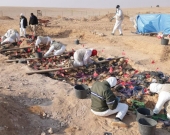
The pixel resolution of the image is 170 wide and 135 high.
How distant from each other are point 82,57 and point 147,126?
176 inches

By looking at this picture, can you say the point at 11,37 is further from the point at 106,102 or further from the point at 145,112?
the point at 145,112

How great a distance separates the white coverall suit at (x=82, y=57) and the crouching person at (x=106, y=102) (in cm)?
332

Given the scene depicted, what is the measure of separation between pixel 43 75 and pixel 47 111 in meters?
2.74

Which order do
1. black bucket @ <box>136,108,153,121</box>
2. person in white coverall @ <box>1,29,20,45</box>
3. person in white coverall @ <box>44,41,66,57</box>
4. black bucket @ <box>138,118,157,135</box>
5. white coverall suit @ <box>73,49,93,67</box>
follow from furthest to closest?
person in white coverall @ <box>1,29,20,45</box>, person in white coverall @ <box>44,41,66,57</box>, white coverall suit @ <box>73,49,93,67</box>, black bucket @ <box>136,108,153,121</box>, black bucket @ <box>138,118,157,135</box>

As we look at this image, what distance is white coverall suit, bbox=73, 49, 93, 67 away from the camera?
8.32 metres

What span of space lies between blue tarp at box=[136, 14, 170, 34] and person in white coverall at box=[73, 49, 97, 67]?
257 inches

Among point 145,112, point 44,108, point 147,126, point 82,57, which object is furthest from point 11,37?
point 147,126

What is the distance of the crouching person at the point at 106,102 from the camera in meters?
4.80

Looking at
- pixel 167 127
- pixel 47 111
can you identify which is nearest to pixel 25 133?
pixel 47 111

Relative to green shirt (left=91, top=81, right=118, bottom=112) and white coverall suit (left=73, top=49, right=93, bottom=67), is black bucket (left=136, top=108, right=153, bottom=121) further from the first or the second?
white coverall suit (left=73, top=49, right=93, bottom=67)

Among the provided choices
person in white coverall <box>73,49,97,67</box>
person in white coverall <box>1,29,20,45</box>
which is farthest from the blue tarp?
person in white coverall <box>1,29,20,45</box>

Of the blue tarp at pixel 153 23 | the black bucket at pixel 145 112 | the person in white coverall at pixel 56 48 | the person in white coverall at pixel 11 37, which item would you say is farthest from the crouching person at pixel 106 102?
the blue tarp at pixel 153 23

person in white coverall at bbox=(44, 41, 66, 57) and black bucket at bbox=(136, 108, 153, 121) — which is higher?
person in white coverall at bbox=(44, 41, 66, 57)

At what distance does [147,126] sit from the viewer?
4.55 meters
